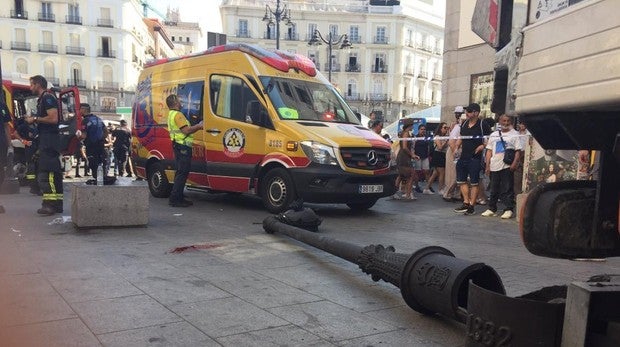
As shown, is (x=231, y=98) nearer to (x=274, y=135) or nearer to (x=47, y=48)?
(x=274, y=135)

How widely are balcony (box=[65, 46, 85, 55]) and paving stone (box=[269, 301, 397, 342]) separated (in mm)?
71537

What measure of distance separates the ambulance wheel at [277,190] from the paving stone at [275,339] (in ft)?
15.0

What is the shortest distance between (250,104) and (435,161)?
213 inches

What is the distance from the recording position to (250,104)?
815cm

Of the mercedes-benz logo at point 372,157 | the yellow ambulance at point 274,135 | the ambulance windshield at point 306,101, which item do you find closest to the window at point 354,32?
the yellow ambulance at point 274,135

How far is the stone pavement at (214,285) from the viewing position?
10.1 feet

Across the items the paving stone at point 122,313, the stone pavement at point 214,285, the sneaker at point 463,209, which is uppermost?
the paving stone at point 122,313

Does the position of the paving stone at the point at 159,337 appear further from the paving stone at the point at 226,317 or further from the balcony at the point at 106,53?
the balcony at the point at 106,53

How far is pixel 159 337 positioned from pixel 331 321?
1.10 metres

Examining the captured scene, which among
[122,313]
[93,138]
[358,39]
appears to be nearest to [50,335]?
[122,313]

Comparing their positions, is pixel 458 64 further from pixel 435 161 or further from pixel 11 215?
pixel 11 215

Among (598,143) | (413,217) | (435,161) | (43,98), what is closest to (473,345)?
(598,143)

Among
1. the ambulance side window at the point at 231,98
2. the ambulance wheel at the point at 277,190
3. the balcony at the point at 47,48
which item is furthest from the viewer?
the balcony at the point at 47,48

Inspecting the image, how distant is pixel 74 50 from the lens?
66000 millimetres
